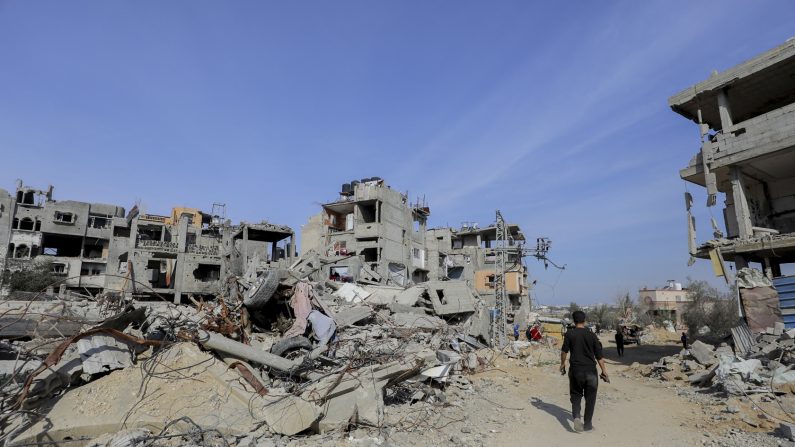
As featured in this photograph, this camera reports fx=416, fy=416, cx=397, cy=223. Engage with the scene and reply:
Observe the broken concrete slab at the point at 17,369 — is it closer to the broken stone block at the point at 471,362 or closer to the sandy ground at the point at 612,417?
the sandy ground at the point at 612,417

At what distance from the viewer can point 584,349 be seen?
6363 millimetres

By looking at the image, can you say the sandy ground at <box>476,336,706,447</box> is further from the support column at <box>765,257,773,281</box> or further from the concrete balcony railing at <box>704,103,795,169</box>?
the concrete balcony railing at <box>704,103,795,169</box>

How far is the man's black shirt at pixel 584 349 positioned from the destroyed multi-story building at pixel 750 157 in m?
10.3

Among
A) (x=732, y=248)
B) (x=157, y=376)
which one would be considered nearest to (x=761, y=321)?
(x=732, y=248)

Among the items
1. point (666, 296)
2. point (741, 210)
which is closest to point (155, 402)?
point (741, 210)

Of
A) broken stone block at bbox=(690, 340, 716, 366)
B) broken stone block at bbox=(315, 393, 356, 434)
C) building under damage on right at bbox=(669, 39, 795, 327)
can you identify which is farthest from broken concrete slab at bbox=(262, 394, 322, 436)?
building under damage on right at bbox=(669, 39, 795, 327)

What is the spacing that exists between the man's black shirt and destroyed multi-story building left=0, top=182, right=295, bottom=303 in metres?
30.5

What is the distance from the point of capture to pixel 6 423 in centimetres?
543

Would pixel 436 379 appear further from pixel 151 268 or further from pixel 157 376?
pixel 151 268

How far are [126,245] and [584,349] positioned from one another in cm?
4834

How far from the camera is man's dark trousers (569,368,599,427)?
625 centimetres

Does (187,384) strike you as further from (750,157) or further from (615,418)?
(750,157)

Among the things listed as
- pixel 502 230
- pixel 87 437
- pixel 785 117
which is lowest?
pixel 87 437

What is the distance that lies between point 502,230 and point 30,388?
18.0m
